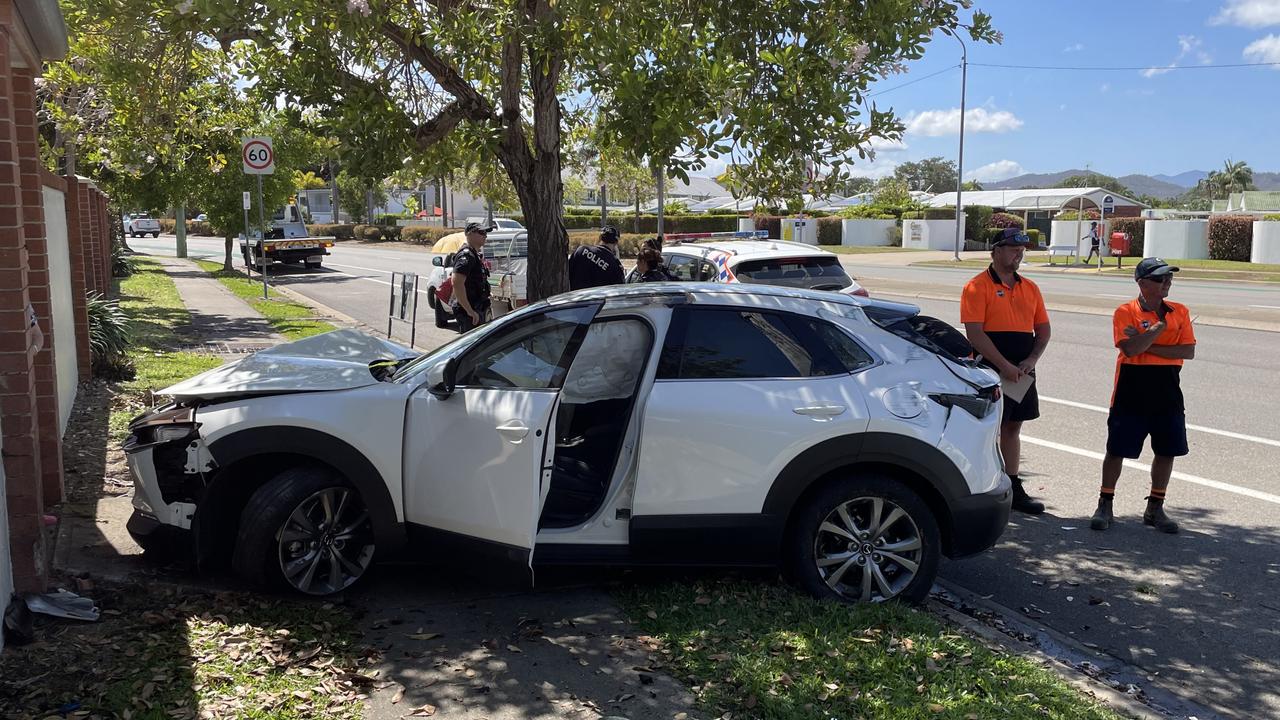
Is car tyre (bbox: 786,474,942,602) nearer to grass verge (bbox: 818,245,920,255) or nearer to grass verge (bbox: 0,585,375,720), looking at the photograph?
grass verge (bbox: 0,585,375,720)

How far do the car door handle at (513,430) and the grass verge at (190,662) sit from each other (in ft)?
3.64

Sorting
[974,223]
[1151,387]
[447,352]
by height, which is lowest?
[1151,387]

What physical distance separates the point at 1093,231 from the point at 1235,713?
3614 centimetres

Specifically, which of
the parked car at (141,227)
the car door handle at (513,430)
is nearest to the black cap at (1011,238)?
the car door handle at (513,430)

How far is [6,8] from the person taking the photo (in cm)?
527

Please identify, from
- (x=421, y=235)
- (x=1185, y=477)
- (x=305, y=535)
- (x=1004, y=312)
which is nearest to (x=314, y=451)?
(x=305, y=535)

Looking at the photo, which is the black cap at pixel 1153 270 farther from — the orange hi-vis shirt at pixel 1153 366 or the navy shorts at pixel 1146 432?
the navy shorts at pixel 1146 432

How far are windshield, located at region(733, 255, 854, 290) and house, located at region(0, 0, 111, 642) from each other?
680cm

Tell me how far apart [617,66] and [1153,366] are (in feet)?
12.6

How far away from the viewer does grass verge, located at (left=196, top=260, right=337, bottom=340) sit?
16422 millimetres

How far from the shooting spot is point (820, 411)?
518 cm

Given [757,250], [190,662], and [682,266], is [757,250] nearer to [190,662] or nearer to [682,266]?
[682,266]

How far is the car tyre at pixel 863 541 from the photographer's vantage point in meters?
5.25

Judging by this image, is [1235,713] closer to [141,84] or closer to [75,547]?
[75,547]
